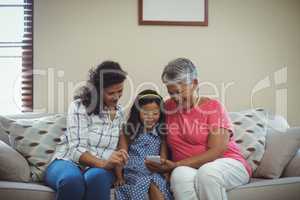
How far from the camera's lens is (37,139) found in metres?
2.62

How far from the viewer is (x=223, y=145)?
2.44m

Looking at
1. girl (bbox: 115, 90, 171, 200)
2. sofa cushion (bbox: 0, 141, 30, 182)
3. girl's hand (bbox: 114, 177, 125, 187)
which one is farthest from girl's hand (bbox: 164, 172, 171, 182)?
sofa cushion (bbox: 0, 141, 30, 182)

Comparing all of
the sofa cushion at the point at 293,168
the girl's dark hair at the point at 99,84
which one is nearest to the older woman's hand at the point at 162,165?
the girl's dark hair at the point at 99,84

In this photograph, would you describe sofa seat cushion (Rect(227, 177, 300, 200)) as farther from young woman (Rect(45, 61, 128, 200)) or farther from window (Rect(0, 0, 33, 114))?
window (Rect(0, 0, 33, 114))

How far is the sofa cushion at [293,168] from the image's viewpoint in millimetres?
2500

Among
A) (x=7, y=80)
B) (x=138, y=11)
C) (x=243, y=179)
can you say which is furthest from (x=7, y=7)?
(x=243, y=179)

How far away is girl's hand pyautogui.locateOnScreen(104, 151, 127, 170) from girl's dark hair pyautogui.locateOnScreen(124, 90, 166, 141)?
0.25 m

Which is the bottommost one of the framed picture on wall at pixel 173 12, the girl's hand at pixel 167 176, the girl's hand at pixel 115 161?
the girl's hand at pixel 167 176

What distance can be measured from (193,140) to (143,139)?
30cm

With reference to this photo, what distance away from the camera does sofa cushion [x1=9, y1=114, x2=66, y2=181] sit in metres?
2.55

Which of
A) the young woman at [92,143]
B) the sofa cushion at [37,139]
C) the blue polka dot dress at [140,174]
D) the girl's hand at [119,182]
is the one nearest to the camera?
the young woman at [92,143]

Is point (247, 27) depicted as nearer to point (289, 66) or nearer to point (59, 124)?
point (289, 66)

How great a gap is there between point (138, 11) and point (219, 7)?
0.60m

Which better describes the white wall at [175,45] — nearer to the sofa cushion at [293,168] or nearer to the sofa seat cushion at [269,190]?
the sofa cushion at [293,168]
